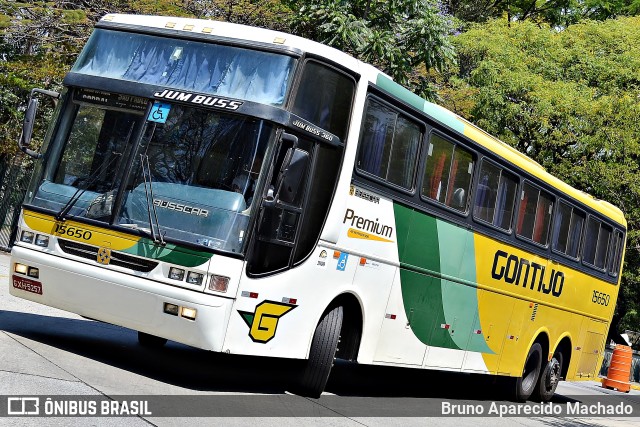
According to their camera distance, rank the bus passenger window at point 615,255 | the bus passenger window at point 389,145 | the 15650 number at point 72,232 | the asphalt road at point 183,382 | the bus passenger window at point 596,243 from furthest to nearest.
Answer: the bus passenger window at point 615,255 < the bus passenger window at point 596,243 < the bus passenger window at point 389,145 < the 15650 number at point 72,232 < the asphalt road at point 183,382

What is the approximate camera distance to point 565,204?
16781 mm

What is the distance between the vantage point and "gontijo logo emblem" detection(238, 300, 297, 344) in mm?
9378

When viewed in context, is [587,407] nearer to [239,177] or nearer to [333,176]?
[333,176]

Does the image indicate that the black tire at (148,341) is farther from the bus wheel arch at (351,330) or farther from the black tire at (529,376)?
the black tire at (529,376)

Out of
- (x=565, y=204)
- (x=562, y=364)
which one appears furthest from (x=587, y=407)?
(x=565, y=204)

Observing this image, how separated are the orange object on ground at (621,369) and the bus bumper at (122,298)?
16.6 meters

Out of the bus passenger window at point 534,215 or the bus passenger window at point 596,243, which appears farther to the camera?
the bus passenger window at point 596,243

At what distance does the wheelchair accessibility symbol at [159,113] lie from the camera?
9570 millimetres

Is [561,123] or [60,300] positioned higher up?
[561,123]

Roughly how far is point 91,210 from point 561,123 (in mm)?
25598

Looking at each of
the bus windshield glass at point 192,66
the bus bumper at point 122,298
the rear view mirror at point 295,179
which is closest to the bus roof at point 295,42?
the bus windshield glass at point 192,66

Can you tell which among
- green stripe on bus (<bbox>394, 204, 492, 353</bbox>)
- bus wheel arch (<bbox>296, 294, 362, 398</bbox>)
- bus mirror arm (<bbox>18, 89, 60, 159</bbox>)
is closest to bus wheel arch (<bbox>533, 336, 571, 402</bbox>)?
green stripe on bus (<bbox>394, 204, 492, 353</bbox>)

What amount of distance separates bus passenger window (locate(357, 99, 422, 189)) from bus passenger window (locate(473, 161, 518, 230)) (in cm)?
210

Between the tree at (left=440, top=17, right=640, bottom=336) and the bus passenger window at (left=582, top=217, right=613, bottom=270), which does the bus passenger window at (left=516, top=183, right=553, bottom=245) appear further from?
the tree at (left=440, top=17, right=640, bottom=336)
